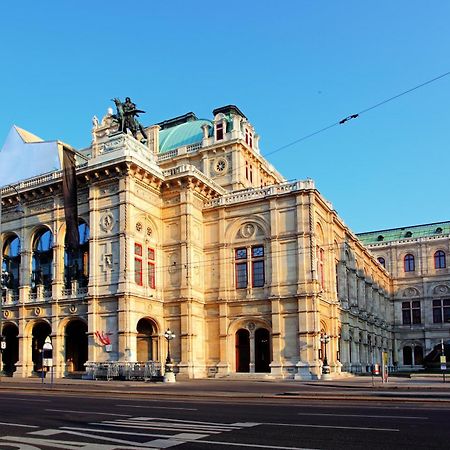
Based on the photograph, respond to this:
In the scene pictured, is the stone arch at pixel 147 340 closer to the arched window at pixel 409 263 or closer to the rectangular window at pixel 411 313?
the rectangular window at pixel 411 313

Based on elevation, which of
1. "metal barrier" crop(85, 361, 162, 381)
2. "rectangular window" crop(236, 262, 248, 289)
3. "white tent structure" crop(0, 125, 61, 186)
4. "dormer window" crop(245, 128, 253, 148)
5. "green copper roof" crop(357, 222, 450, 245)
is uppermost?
"dormer window" crop(245, 128, 253, 148)

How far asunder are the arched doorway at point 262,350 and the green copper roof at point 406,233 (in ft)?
172

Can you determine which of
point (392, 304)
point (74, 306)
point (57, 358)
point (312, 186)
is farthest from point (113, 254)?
point (392, 304)

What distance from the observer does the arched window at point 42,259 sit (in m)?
50.7

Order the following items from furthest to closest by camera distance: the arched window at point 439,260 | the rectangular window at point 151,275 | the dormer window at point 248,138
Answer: the arched window at point 439,260, the dormer window at point 248,138, the rectangular window at point 151,275

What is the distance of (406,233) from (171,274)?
59060mm

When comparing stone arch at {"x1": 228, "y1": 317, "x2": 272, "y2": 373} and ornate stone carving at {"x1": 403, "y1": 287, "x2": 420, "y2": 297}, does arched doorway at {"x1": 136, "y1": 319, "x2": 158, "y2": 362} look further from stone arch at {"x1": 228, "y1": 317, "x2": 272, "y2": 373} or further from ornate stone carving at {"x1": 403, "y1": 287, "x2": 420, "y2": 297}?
ornate stone carving at {"x1": 403, "y1": 287, "x2": 420, "y2": 297}

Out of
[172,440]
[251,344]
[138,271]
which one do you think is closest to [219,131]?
[138,271]

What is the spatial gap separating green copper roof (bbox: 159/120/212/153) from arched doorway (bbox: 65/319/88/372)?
23270 mm

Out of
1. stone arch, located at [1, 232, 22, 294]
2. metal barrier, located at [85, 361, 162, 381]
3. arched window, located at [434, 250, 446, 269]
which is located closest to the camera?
metal barrier, located at [85, 361, 162, 381]

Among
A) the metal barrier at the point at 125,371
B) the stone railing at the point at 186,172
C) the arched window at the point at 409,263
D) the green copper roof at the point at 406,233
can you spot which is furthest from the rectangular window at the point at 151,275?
the green copper roof at the point at 406,233

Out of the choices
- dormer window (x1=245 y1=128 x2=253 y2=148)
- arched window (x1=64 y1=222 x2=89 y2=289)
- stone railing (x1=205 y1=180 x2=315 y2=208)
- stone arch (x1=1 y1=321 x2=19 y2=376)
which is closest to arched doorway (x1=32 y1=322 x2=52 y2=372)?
stone arch (x1=1 y1=321 x2=19 y2=376)

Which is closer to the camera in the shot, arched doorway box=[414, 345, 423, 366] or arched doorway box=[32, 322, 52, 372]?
arched doorway box=[32, 322, 52, 372]

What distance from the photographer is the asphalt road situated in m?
11.0
